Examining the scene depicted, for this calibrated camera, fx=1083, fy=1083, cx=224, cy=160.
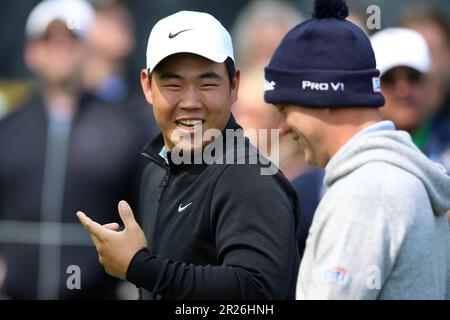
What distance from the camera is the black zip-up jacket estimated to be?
3.39 meters

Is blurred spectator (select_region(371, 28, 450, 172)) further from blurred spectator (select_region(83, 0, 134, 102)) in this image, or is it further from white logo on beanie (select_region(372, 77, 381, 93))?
white logo on beanie (select_region(372, 77, 381, 93))

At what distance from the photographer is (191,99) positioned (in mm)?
3770

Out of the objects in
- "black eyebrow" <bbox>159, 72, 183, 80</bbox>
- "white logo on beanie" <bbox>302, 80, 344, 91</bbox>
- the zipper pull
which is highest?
"black eyebrow" <bbox>159, 72, 183, 80</bbox>

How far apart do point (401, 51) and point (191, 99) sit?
214 cm

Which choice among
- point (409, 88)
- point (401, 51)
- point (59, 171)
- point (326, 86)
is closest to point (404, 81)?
point (409, 88)

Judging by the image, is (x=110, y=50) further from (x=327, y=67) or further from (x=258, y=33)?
(x=327, y=67)

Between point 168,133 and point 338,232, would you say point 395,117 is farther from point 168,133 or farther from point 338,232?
point 338,232

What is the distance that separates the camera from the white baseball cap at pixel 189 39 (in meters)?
3.72

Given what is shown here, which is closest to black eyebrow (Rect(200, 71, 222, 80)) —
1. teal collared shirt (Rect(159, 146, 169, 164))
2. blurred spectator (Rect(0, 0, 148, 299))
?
teal collared shirt (Rect(159, 146, 169, 164))

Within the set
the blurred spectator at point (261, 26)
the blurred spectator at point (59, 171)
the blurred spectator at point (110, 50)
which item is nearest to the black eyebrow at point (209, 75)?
the blurred spectator at point (59, 171)

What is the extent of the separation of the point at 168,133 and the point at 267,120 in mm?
1968

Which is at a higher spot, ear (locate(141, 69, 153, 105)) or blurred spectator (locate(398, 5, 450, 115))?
blurred spectator (locate(398, 5, 450, 115))

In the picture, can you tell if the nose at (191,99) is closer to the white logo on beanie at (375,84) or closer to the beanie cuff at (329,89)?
the beanie cuff at (329,89)

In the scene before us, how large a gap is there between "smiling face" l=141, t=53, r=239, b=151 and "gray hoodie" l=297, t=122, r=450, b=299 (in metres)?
0.64
